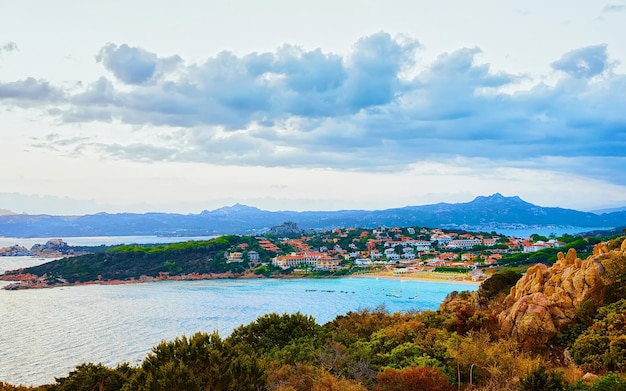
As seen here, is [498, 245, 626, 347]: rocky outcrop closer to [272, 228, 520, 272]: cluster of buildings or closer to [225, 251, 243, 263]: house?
[272, 228, 520, 272]: cluster of buildings

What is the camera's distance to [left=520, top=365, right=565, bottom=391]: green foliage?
9.17 meters

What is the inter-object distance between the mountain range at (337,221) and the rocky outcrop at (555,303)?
13867cm

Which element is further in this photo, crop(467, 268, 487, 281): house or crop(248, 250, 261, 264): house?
crop(248, 250, 261, 264): house

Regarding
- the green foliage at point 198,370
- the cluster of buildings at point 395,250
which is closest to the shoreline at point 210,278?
the cluster of buildings at point 395,250

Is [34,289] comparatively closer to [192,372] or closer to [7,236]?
[192,372]

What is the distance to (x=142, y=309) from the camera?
137ft

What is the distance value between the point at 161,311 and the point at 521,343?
1273 inches

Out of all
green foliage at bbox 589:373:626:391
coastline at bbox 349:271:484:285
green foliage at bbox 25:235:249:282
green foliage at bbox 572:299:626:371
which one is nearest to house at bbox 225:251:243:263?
green foliage at bbox 25:235:249:282

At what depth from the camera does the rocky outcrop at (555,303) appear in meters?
14.1

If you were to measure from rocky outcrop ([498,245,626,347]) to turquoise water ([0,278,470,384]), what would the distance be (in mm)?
11110

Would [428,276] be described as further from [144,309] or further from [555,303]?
[555,303]

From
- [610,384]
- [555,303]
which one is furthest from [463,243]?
[610,384]

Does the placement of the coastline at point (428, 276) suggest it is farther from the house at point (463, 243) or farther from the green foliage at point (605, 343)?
the green foliage at point (605, 343)

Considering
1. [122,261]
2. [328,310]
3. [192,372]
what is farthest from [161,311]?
[192,372]
